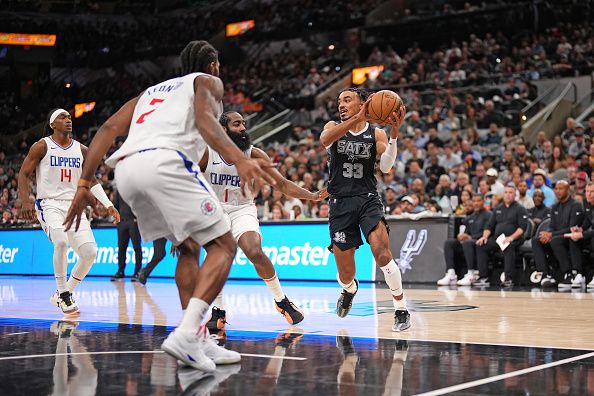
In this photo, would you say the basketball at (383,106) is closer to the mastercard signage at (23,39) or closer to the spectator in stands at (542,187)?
the spectator in stands at (542,187)

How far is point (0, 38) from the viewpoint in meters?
38.6

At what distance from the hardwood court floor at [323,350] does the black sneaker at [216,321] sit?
0.15 meters

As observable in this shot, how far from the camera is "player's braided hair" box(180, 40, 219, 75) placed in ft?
16.2

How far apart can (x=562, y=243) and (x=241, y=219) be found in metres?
7.22

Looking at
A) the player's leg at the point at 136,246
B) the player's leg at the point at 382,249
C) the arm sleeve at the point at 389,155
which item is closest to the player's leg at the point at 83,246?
the player's leg at the point at 382,249

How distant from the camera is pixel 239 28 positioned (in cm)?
3594

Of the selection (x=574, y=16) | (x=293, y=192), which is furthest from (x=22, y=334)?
(x=574, y=16)

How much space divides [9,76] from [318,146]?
24.6 meters

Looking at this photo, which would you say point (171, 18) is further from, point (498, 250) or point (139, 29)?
point (498, 250)

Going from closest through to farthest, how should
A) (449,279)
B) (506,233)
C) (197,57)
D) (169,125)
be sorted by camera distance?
(169,125) < (197,57) < (506,233) < (449,279)

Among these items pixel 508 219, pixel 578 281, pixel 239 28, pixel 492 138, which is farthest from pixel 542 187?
pixel 239 28

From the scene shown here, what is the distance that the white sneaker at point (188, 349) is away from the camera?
4387mm

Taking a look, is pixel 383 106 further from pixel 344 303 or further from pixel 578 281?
pixel 578 281

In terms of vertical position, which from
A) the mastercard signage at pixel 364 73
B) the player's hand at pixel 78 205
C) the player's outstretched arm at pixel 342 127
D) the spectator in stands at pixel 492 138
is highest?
the mastercard signage at pixel 364 73
